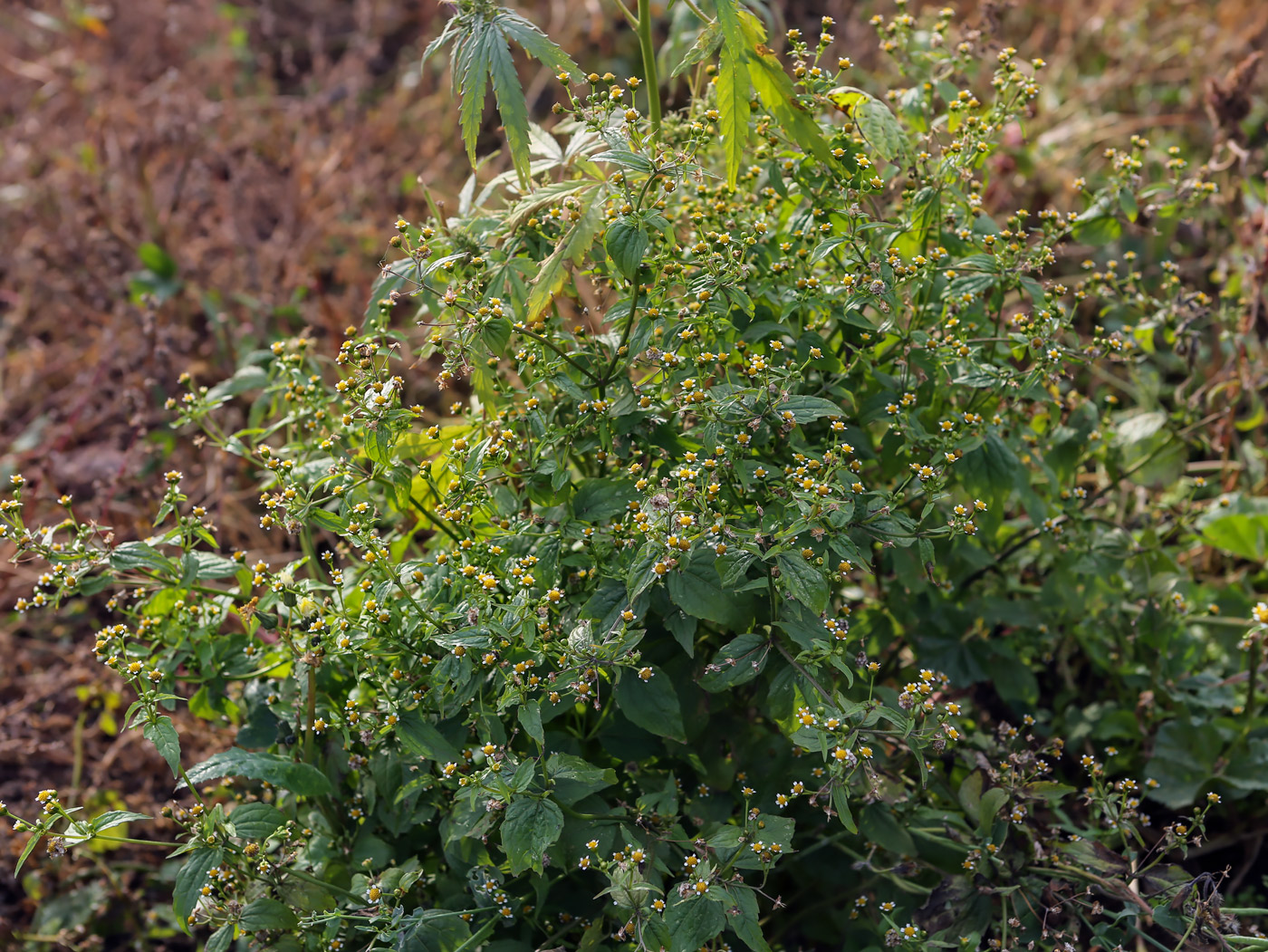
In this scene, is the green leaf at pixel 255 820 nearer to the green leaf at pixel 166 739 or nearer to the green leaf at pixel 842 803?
the green leaf at pixel 166 739

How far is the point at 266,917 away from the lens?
1.96m

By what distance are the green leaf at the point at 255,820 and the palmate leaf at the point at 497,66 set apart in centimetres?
134

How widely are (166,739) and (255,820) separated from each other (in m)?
0.31

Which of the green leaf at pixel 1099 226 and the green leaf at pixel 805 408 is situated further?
the green leaf at pixel 1099 226

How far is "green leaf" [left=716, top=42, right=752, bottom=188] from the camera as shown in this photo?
1.92 m

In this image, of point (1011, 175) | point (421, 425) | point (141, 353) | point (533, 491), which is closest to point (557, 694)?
point (533, 491)

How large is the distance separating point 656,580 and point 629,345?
1.51ft

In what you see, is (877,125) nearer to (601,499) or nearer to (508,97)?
(508,97)

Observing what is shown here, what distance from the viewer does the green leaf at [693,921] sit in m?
1.75

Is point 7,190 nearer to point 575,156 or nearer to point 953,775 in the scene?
point 575,156

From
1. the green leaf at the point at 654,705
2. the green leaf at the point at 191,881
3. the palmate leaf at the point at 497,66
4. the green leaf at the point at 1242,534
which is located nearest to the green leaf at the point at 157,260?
the palmate leaf at the point at 497,66

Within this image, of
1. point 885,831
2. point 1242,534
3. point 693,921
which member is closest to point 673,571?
point 693,921

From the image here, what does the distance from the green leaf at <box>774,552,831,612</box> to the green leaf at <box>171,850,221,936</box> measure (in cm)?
117

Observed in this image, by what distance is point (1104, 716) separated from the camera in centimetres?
275
